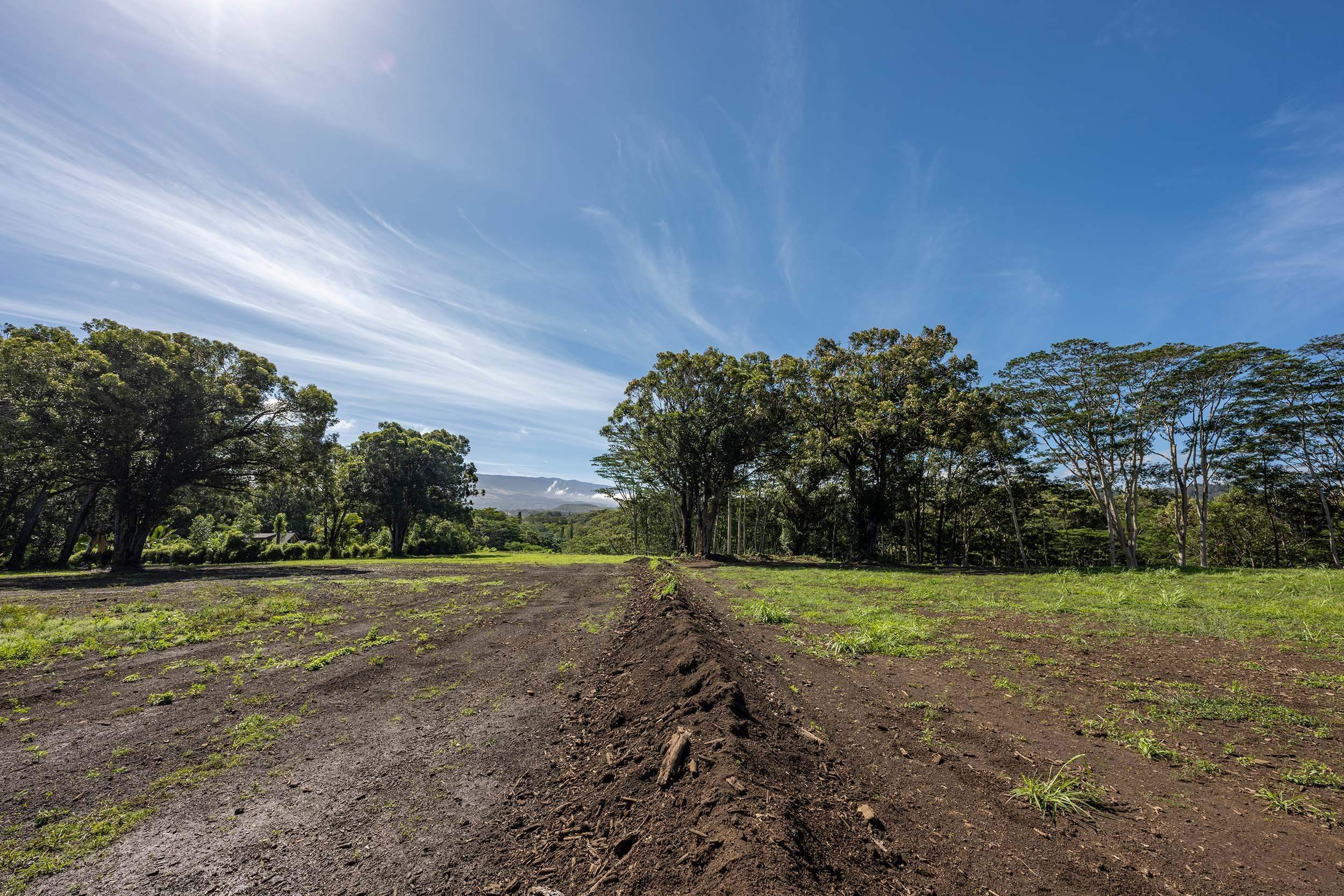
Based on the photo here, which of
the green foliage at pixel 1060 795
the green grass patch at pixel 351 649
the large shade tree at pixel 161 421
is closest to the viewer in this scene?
the green foliage at pixel 1060 795

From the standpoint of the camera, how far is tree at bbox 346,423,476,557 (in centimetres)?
3853

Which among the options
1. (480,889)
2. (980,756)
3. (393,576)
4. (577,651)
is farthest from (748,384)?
(480,889)

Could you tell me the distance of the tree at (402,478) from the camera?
38531mm

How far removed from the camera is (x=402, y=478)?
39.3m

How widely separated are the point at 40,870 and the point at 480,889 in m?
2.47

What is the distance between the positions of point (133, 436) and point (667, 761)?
28.9 metres

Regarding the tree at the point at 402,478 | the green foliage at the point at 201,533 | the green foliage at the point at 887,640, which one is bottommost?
the green foliage at the point at 201,533

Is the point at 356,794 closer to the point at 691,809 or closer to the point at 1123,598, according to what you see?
the point at 691,809

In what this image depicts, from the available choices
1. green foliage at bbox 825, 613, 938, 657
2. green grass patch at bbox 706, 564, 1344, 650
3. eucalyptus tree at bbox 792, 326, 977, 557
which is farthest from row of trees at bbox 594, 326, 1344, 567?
green foliage at bbox 825, 613, 938, 657

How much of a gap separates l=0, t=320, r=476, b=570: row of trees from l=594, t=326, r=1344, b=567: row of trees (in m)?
18.7

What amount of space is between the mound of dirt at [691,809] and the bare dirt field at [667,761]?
0.07ft

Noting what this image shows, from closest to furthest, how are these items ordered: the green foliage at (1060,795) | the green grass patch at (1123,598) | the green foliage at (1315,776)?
the green foliage at (1060,795)
the green foliage at (1315,776)
the green grass patch at (1123,598)

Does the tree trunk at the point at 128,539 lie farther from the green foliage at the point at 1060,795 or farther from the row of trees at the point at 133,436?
the green foliage at the point at 1060,795

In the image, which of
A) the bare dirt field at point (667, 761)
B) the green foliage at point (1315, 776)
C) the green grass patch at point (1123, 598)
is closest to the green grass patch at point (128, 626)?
the bare dirt field at point (667, 761)
